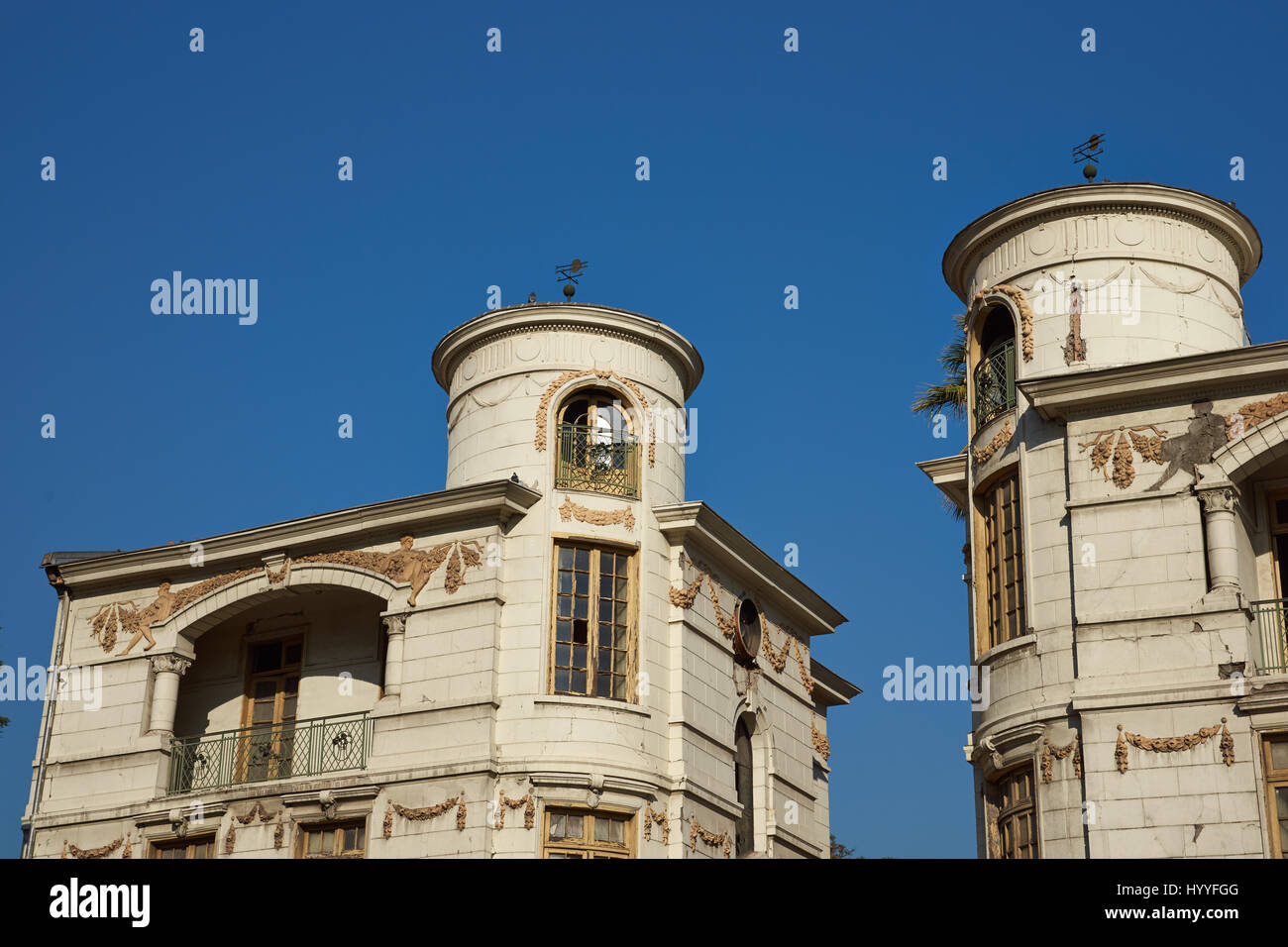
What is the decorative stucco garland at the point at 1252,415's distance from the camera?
2266 cm

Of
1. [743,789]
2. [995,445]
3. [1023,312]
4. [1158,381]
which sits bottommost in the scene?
[743,789]

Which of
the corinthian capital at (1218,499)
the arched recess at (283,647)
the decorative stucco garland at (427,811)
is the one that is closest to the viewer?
the corinthian capital at (1218,499)

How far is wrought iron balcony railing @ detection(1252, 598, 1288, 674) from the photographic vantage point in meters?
22.1

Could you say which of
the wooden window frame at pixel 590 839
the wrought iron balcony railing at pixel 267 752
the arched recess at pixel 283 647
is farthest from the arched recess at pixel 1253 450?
the wrought iron balcony railing at pixel 267 752

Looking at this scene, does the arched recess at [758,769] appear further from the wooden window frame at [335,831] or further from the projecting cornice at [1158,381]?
the projecting cornice at [1158,381]

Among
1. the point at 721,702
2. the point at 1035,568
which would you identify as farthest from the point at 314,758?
the point at 1035,568

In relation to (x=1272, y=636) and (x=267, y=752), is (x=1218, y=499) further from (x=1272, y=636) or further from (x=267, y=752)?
(x=267, y=752)

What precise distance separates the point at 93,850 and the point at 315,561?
652 centimetres

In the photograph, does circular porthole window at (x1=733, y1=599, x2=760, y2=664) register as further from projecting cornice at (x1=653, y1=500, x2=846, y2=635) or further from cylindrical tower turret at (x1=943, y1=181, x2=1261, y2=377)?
cylindrical tower turret at (x1=943, y1=181, x2=1261, y2=377)

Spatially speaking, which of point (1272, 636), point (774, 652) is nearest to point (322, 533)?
point (774, 652)

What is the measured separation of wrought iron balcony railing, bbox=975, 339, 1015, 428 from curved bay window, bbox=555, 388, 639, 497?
6231mm

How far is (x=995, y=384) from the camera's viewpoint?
83.9 ft

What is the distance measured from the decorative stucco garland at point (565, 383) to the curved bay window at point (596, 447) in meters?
0.29
